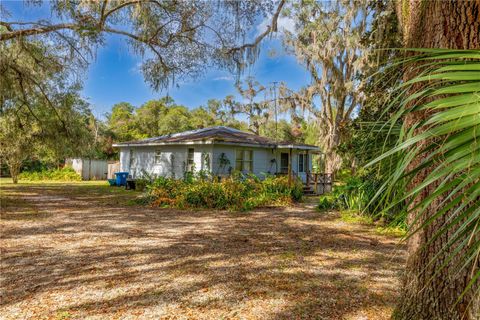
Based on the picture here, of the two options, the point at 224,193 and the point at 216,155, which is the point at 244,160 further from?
the point at 224,193

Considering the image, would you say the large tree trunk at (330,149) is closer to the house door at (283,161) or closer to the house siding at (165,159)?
the house door at (283,161)

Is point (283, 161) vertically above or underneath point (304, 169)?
above

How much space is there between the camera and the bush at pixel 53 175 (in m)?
25.1

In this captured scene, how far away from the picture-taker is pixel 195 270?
4160 millimetres

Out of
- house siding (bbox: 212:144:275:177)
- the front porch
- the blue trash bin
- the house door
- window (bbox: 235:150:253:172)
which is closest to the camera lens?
house siding (bbox: 212:144:275:177)

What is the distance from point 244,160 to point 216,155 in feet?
5.60

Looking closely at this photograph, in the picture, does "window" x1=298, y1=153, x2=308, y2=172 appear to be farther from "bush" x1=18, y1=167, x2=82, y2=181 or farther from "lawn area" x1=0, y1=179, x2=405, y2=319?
"bush" x1=18, y1=167, x2=82, y2=181

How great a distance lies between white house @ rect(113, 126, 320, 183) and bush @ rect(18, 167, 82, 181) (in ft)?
28.0

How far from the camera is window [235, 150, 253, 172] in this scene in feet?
51.3

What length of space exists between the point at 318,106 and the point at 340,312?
750 inches

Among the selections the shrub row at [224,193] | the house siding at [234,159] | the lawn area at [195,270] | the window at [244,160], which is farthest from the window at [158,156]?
the lawn area at [195,270]

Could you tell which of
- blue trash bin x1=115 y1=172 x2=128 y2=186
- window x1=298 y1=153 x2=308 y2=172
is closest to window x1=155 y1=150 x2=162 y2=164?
blue trash bin x1=115 y1=172 x2=128 y2=186

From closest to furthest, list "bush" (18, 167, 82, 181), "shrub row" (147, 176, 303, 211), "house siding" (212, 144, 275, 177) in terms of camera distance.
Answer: "shrub row" (147, 176, 303, 211) → "house siding" (212, 144, 275, 177) → "bush" (18, 167, 82, 181)

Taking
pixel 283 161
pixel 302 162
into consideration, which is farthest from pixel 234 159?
pixel 302 162
